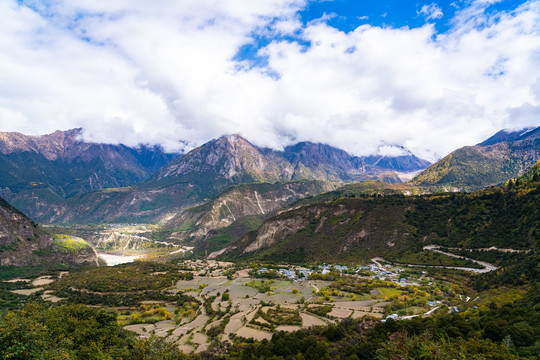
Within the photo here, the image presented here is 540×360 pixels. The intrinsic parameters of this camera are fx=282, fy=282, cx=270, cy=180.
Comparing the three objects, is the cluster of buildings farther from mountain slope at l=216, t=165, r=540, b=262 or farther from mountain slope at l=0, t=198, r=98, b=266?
mountain slope at l=0, t=198, r=98, b=266

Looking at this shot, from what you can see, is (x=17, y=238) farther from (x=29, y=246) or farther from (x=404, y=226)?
(x=404, y=226)

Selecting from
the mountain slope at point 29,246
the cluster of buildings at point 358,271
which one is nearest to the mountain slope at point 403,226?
the cluster of buildings at point 358,271

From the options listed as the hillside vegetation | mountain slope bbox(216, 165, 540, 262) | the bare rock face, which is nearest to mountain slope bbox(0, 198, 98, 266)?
the bare rock face

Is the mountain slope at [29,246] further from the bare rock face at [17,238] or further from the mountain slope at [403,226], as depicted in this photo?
the mountain slope at [403,226]

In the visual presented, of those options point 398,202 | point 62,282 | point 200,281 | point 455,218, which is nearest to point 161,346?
point 200,281

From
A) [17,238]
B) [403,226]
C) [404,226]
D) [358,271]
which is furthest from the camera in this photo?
[17,238]

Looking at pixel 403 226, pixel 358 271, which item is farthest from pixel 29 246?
pixel 403 226

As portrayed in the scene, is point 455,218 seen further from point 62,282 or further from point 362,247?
point 62,282

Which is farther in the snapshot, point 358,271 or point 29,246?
point 29,246

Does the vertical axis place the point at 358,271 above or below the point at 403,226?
below
